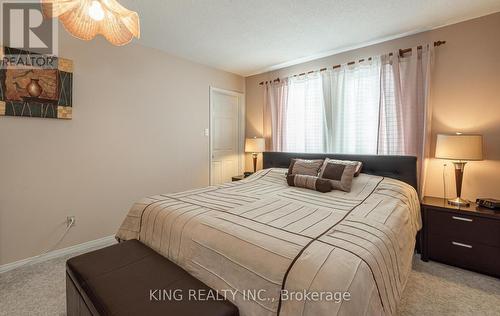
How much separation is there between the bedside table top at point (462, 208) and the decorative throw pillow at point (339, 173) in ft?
2.51

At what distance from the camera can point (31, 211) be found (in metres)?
2.26

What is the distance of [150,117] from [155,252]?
2.04m

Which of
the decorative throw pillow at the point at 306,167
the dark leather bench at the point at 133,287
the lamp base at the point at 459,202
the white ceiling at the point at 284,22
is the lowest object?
the dark leather bench at the point at 133,287

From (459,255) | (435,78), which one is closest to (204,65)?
(435,78)

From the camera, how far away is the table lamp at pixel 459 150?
6.93ft

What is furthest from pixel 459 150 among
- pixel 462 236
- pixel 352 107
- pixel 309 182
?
pixel 309 182

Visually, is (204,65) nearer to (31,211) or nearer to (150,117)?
(150,117)

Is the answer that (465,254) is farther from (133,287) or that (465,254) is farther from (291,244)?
(133,287)

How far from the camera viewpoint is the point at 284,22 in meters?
2.44

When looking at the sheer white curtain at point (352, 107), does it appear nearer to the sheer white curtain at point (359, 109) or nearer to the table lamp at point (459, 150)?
the sheer white curtain at point (359, 109)

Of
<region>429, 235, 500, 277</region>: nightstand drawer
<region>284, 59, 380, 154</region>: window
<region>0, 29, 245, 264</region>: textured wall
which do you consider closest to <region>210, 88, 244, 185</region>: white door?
<region>0, 29, 245, 264</region>: textured wall

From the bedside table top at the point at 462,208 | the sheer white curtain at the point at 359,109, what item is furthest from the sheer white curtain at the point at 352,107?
the bedside table top at the point at 462,208

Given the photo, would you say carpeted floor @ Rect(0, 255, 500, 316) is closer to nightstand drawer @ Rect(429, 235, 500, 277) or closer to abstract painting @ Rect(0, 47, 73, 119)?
nightstand drawer @ Rect(429, 235, 500, 277)

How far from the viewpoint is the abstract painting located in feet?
6.79
